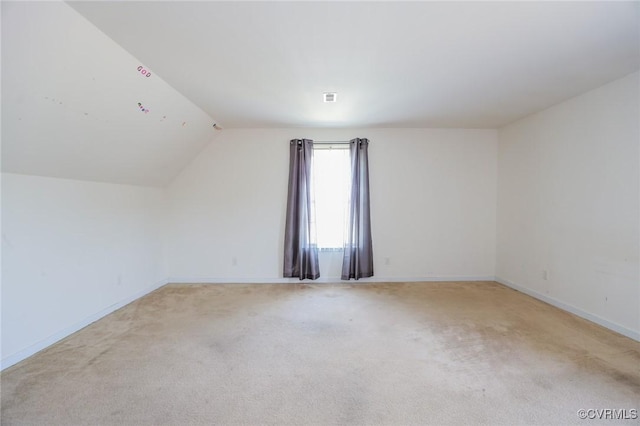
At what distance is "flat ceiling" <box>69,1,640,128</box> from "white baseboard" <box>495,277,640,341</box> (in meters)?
2.22

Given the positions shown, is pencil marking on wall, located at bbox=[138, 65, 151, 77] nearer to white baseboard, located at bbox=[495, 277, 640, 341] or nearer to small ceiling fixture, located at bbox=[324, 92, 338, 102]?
small ceiling fixture, located at bbox=[324, 92, 338, 102]

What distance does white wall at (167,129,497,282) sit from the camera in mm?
4113

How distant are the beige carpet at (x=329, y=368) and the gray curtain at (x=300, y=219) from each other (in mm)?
885

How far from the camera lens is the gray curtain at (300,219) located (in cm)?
399

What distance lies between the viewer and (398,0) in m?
1.51

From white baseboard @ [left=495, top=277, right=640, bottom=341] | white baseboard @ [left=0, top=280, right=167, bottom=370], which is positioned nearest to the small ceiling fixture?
white baseboard @ [left=0, top=280, right=167, bottom=370]

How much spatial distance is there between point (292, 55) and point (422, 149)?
2736mm

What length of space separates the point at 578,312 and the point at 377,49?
329 cm

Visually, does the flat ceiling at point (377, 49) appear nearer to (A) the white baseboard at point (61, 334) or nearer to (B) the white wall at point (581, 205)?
(B) the white wall at point (581, 205)

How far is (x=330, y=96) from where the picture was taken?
2.82 meters

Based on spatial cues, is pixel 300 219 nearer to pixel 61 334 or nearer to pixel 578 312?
pixel 61 334

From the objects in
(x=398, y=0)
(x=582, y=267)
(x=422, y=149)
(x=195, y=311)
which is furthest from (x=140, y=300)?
(x=582, y=267)

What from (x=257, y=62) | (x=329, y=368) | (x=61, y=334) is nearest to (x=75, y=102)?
(x=257, y=62)

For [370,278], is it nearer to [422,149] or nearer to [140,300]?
[422,149]
